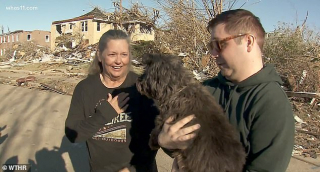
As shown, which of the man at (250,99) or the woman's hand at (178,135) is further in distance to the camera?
the woman's hand at (178,135)

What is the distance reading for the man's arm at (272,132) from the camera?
5.16 ft

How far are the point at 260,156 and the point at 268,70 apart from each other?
0.58 metres

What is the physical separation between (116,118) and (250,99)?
4.83 ft

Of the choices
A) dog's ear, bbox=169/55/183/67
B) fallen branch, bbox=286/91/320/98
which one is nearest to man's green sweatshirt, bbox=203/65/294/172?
dog's ear, bbox=169/55/183/67

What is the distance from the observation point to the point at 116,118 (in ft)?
9.08

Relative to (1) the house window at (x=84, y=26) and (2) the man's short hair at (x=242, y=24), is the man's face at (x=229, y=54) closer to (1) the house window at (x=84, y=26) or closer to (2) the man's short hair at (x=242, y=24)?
(2) the man's short hair at (x=242, y=24)

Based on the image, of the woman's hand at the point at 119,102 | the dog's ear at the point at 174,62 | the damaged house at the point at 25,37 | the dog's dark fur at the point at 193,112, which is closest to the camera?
the dog's dark fur at the point at 193,112

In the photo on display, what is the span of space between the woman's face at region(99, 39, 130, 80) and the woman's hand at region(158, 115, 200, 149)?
0.95 meters

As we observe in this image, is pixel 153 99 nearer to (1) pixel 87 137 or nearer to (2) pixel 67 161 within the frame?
(1) pixel 87 137

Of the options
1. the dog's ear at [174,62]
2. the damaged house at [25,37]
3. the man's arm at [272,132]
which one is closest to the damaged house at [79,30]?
the damaged house at [25,37]

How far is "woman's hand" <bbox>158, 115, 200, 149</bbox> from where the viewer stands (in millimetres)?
2033

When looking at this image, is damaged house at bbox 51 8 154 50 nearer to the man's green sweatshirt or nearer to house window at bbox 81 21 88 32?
house window at bbox 81 21 88 32

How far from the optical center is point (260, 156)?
1.64 m

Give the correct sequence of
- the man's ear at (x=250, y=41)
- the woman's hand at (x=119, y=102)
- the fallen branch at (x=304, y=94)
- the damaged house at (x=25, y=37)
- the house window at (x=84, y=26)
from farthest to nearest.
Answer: the damaged house at (x=25, y=37)
the house window at (x=84, y=26)
the fallen branch at (x=304, y=94)
the woman's hand at (x=119, y=102)
the man's ear at (x=250, y=41)
